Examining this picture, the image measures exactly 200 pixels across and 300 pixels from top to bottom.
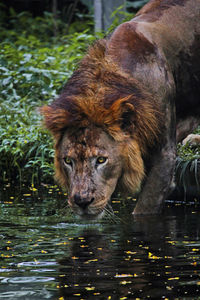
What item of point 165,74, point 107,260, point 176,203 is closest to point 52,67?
point 176,203

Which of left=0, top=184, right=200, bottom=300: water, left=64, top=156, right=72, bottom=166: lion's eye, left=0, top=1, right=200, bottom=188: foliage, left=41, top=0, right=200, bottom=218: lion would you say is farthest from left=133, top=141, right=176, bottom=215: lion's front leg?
left=0, top=1, right=200, bottom=188: foliage

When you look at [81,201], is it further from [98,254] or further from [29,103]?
[29,103]

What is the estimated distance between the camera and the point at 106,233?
17.8 feet

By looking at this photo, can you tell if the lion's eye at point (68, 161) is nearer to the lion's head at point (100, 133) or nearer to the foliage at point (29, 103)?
the lion's head at point (100, 133)

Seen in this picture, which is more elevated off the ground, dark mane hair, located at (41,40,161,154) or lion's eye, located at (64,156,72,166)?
dark mane hair, located at (41,40,161,154)

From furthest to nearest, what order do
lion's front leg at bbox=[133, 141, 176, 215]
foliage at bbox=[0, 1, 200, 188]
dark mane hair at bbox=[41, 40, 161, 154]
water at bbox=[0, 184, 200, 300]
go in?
foliage at bbox=[0, 1, 200, 188] → lion's front leg at bbox=[133, 141, 176, 215] → dark mane hair at bbox=[41, 40, 161, 154] → water at bbox=[0, 184, 200, 300]

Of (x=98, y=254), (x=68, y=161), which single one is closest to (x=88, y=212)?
(x=98, y=254)

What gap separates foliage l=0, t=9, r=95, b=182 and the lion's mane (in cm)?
245

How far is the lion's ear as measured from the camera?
514 centimetres

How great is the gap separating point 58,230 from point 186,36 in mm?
2127

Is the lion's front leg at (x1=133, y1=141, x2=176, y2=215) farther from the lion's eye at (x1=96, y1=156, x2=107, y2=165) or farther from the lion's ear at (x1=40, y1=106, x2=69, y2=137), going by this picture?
the lion's ear at (x1=40, y1=106, x2=69, y2=137)

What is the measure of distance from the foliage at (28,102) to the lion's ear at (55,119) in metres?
2.45

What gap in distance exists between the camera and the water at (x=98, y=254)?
12.2ft

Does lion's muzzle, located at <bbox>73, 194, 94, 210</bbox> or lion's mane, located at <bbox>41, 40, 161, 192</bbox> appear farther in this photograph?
lion's mane, located at <bbox>41, 40, 161, 192</bbox>
